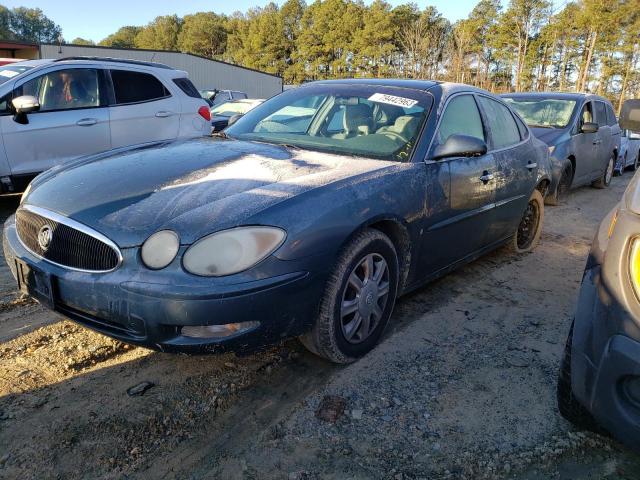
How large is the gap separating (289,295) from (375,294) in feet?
2.29

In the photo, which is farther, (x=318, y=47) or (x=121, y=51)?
(x=318, y=47)

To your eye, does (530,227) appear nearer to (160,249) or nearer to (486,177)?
(486,177)

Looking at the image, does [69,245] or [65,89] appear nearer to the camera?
[69,245]

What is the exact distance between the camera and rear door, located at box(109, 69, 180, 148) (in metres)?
6.15

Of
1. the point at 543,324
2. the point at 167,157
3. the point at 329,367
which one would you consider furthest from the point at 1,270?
the point at 543,324

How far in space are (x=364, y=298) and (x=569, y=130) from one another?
21.2 ft

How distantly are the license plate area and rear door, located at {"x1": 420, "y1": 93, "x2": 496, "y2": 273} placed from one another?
6.83ft

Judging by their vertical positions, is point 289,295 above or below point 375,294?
above

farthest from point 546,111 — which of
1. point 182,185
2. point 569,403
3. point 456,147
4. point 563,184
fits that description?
point 182,185

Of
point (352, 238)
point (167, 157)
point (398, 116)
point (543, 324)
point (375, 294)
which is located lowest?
point (543, 324)

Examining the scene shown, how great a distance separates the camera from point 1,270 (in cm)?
387

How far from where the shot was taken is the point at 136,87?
6422mm

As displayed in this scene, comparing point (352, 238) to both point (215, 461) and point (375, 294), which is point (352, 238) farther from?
point (215, 461)

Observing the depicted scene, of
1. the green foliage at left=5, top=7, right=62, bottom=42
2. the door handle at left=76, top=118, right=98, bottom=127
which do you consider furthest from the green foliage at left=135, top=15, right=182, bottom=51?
the door handle at left=76, top=118, right=98, bottom=127
